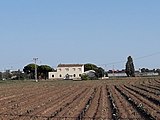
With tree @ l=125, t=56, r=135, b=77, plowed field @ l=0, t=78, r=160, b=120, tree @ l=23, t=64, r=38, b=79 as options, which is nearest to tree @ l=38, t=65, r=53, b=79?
tree @ l=23, t=64, r=38, b=79

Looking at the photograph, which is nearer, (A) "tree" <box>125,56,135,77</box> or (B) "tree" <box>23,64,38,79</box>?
(A) "tree" <box>125,56,135,77</box>

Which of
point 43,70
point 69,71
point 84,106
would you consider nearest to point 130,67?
point 69,71

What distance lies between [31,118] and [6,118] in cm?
134

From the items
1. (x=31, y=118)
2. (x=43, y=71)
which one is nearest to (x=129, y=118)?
(x=31, y=118)

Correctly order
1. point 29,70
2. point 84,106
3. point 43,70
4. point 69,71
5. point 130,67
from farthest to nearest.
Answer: point 29,70
point 69,71
point 43,70
point 130,67
point 84,106

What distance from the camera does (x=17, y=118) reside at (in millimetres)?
18672

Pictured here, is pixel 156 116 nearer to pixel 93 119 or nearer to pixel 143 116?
pixel 143 116

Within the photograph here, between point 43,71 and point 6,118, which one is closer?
point 6,118

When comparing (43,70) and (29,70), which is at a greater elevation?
(29,70)

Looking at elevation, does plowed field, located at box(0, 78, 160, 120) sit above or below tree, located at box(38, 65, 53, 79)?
below

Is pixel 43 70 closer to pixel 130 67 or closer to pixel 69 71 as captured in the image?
pixel 69 71

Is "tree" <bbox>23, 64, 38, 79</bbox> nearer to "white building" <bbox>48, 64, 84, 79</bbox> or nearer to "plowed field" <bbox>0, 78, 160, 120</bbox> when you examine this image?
"white building" <bbox>48, 64, 84, 79</bbox>

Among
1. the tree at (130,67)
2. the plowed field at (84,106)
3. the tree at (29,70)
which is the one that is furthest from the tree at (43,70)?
the plowed field at (84,106)

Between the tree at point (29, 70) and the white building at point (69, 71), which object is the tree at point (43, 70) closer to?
the tree at point (29, 70)
